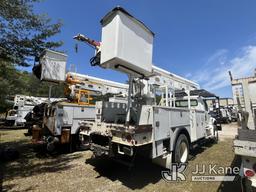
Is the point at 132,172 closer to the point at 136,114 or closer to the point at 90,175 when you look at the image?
the point at 90,175

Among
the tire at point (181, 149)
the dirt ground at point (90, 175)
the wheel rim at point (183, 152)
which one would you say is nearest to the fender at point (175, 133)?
the tire at point (181, 149)

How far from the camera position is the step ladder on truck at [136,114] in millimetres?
3389

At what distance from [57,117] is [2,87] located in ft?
14.1

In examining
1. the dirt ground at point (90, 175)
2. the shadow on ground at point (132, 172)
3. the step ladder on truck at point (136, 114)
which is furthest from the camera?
the shadow on ground at point (132, 172)

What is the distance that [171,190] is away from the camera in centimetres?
371

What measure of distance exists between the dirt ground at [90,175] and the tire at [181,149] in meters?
0.32

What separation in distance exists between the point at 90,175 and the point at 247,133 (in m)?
3.81

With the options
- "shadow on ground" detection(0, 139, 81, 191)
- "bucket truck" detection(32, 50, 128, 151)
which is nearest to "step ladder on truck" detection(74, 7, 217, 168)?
"shadow on ground" detection(0, 139, 81, 191)

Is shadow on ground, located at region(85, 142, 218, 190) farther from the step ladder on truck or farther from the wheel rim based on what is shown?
the wheel rim

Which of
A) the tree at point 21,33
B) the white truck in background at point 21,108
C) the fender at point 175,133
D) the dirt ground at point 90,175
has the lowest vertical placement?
the dirt ground at point 90,175

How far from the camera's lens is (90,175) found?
14.8 ft

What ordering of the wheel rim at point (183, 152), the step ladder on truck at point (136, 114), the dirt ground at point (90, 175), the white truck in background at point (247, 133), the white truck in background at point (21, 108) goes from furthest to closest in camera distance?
the white truck in background at point (21, 108) < the wheel rim at point (183, 152) < the dirt ground at point (90, 175) < the step ladder on truck at point (136, 114) < the white truck in background at point (247, 133)

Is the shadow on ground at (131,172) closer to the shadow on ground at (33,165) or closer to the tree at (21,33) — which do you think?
the shadow on ground at (33,165)

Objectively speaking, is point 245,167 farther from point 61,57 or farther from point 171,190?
point 61,57
